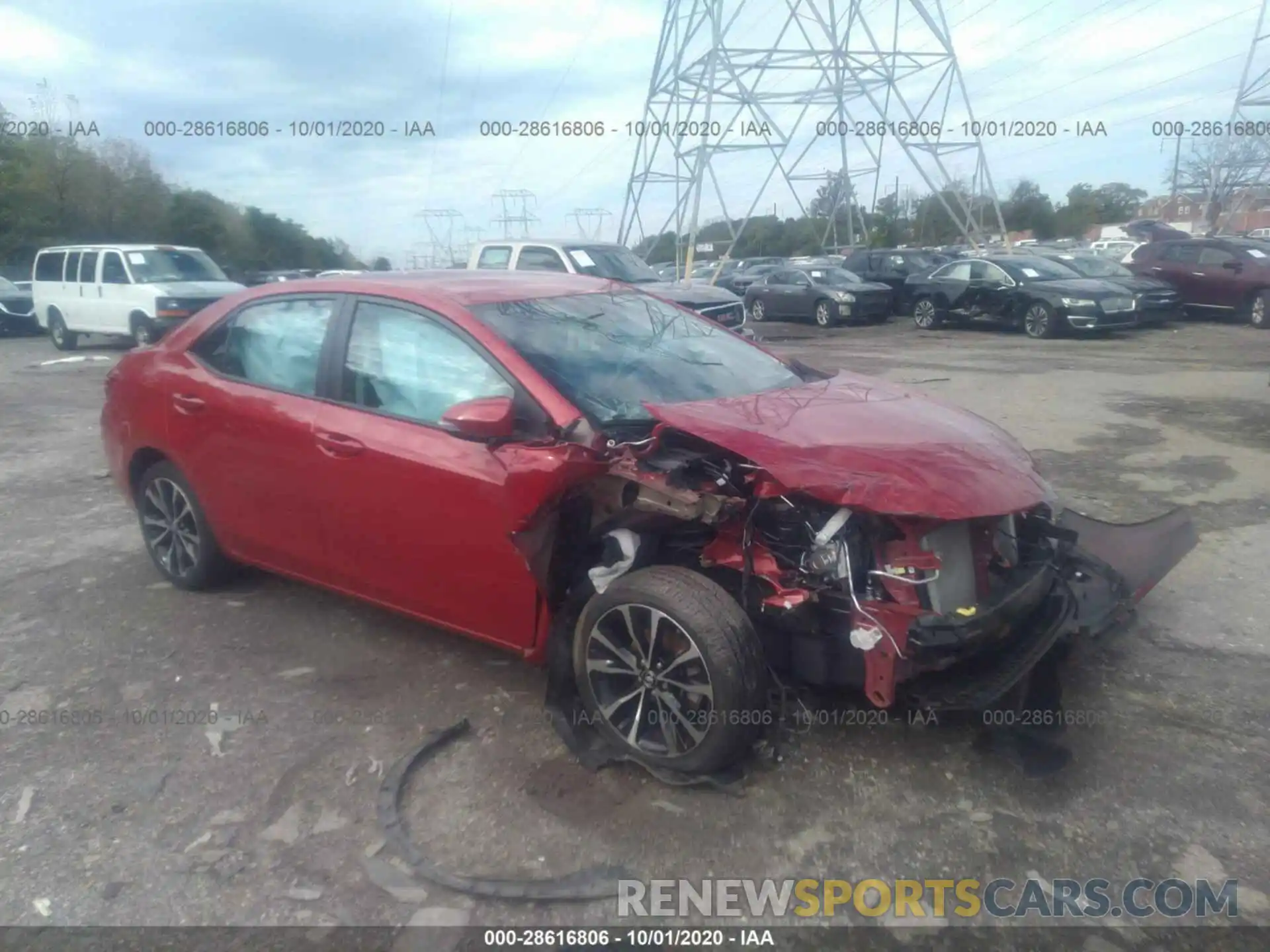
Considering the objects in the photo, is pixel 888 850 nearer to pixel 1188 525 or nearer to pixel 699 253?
pixel 1188 525

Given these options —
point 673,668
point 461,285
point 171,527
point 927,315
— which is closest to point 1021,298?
point 927,315

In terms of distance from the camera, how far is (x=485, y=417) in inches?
131

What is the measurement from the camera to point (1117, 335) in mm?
17656

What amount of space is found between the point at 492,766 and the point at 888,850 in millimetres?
1340

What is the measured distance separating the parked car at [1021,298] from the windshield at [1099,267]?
283 mm

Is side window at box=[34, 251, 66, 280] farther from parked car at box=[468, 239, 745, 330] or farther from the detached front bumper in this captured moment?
the detached front bumper

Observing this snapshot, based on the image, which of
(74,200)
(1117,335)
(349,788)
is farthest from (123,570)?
(74,200)

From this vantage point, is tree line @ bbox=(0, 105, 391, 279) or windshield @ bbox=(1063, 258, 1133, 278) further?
tree line @ bbox=(0, 105, 391, 279)

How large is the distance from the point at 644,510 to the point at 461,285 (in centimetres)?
146

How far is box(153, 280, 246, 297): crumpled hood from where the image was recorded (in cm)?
1658

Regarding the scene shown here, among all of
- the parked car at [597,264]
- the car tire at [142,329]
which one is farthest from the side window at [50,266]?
the parked car at [597,264]

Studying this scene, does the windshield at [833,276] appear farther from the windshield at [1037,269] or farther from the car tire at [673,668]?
the car tire at [673,668]

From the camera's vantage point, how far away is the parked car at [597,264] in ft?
42.6

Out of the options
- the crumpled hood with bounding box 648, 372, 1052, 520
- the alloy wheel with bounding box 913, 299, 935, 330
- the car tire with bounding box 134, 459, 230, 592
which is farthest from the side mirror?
the alloy wheel with bounding box 913, 299, 935, 330
